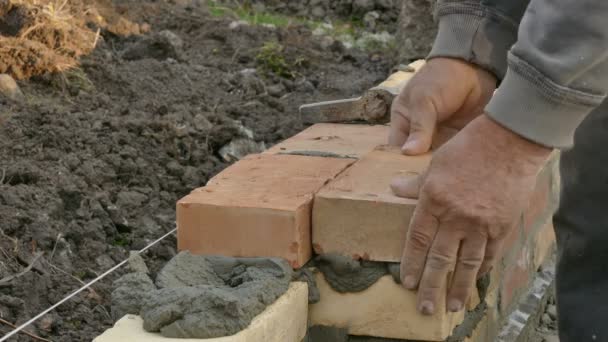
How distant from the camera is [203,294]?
97.5 inches

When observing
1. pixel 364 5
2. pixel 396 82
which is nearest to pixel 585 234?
pixel 396 82

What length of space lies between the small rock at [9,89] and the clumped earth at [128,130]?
6 cm

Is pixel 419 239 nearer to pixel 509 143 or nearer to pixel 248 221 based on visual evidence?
pixel 509 143

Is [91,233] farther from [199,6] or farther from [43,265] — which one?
[199,6]

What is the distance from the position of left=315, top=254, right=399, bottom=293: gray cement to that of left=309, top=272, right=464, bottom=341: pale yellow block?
0.02m

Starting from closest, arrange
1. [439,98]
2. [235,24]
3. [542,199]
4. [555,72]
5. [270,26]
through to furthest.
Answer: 1. [555,72]
2. [439,98]
3. [542,199]
4. [235,24]
5. [270,26]

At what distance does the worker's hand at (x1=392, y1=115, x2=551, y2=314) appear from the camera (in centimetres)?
238

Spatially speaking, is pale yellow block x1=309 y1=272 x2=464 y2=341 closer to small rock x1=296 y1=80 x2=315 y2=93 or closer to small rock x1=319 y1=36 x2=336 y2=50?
small rock x1=296 y1=80 x2=315 y2=93

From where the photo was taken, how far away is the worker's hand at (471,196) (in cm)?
238

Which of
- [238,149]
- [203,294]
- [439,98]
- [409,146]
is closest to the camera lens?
[203,294]

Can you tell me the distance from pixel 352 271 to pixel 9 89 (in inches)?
90.2

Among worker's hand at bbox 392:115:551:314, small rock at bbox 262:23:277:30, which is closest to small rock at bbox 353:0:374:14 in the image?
small rock at bbox 262:23:277:30

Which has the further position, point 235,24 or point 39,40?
point 235,24

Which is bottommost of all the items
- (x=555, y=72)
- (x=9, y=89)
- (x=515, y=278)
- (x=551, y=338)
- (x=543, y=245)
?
(x=551, y=338)
